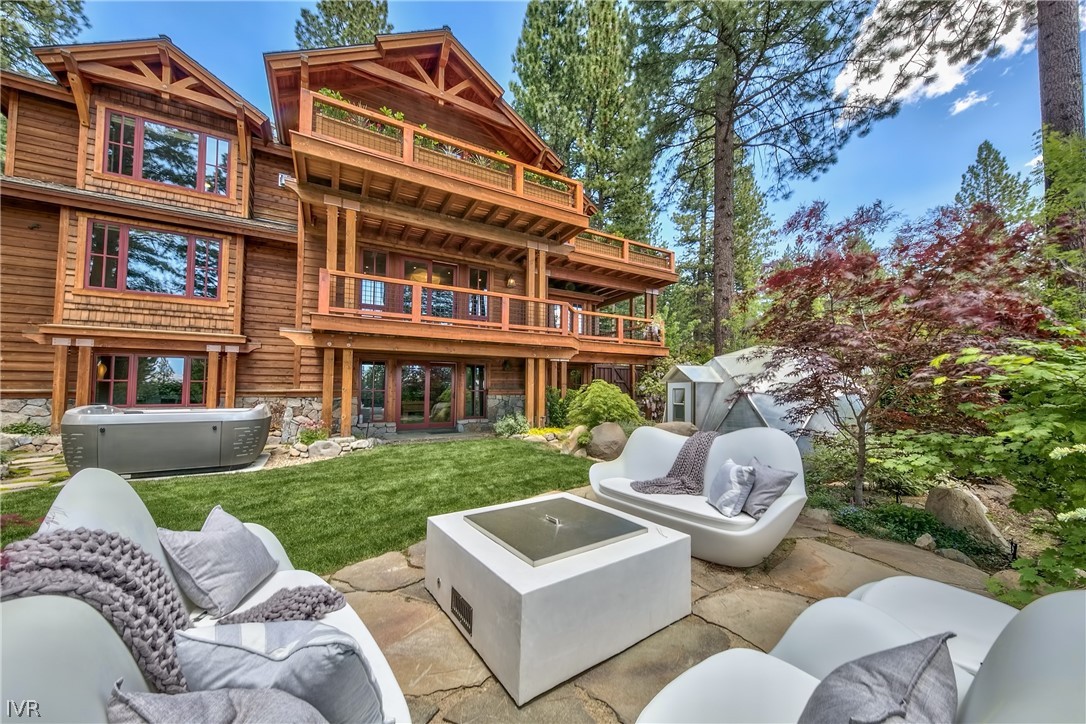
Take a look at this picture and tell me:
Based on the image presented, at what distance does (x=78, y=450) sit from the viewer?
15.8ft

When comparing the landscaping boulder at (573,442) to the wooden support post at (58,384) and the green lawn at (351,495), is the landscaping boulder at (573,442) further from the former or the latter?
the wooden support post at (58,384)

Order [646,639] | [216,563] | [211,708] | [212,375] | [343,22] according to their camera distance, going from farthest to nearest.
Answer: [343,22] < [212,375] < [646,639] < [216,563] < [211,708]

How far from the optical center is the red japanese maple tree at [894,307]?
9.87 feet

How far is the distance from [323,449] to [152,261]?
5209 millimetres

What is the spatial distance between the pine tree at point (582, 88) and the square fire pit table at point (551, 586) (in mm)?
13236

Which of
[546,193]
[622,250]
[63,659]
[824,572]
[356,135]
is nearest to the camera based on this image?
[63,659]

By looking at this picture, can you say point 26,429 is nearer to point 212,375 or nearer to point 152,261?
point 212,375

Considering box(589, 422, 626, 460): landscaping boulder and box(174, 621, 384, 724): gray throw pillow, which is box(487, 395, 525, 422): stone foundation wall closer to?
box(589, 422, 626, 460): landscaping boulder

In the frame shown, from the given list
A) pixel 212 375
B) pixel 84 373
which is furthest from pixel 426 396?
pixel 84 373

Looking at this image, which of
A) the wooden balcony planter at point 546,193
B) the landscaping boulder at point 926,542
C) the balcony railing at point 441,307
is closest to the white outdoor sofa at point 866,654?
the landscaping boulder at point 926,542

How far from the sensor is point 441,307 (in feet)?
32.7

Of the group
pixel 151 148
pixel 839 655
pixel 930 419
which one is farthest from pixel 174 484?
pixel 930 419

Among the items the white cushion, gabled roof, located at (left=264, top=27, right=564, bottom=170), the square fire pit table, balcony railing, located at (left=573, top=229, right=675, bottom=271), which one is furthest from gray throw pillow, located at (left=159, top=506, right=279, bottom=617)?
balcony railing, located at (left=573, top=229, right=675, bottom=271)

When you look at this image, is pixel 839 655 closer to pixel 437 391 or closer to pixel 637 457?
pixel 637 457
